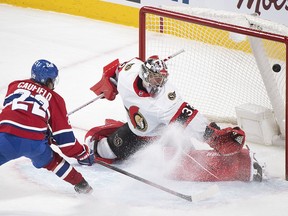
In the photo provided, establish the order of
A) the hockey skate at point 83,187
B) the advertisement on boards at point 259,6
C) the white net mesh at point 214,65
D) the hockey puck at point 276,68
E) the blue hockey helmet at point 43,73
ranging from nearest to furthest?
the blue hockey helmet at point 43,73 < the hockey skate at point 83,187 < the hockey puck at point 276,68 < the white net mesh at point 214,65 < the advertisement on boards at point 259,6

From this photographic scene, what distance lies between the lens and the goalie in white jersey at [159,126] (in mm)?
4332

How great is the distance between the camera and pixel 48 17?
299 inches

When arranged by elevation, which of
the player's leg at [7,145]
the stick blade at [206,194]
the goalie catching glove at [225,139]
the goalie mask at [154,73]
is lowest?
the stick blade at [206,194]

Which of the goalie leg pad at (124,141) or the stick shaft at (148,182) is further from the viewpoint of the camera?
the goalie leg pad at (124,141)

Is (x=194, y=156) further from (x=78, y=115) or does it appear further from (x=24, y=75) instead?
(x=24, y=75)

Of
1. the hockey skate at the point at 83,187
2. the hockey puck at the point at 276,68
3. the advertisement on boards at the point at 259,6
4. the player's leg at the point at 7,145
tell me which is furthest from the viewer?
the advertisement on boards at the point at 259,6

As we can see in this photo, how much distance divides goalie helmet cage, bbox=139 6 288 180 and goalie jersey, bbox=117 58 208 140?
0.49m

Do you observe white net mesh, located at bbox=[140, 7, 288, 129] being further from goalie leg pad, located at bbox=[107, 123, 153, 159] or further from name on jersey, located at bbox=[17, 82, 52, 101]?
name on jersey, located at bbox=[17, 82, 52, 101]

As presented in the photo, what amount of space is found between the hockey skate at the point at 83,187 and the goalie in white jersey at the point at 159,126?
434 millimetres

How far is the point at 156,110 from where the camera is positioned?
4324mm

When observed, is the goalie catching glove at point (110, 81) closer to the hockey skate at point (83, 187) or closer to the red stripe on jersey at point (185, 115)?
the red stripe on jersey at point (185, 115)

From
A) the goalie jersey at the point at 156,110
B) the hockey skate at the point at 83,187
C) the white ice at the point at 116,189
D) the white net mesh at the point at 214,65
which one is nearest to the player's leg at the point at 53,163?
the hockey skate at the point at 83,187

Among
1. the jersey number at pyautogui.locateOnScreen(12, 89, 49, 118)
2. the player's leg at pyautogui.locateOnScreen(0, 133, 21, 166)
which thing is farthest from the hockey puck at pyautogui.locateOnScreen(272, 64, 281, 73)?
the player's leg at pyautogui.locateOnScreen(0, 133, 21, 166)

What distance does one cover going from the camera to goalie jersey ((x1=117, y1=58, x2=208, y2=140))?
433 cm
